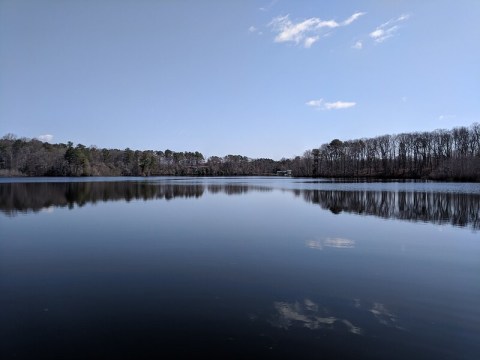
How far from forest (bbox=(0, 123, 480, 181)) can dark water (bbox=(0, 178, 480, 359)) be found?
62.8 m

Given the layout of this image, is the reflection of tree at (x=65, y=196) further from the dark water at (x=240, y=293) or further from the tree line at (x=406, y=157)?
the tree line at (x=406, y=157)

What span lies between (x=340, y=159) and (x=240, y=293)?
117106 millimetres

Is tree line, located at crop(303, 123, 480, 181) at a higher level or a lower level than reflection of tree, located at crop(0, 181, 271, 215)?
higher

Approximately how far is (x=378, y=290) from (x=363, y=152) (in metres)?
111

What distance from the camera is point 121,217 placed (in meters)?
19.1

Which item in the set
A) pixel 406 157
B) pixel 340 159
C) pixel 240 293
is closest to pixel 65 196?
pixel 240 293

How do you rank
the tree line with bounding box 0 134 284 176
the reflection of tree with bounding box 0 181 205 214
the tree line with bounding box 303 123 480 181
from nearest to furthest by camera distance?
the reflection of tree with bounding box 0 181 205 214
the tree line with bounding box 303 123 480 181
the tree line with bounding box 0 134 284 176

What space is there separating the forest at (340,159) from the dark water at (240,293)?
206ft

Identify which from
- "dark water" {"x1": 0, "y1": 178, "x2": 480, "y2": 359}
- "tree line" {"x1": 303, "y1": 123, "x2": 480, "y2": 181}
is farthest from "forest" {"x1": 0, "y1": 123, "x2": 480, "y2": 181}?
"dark water" {"x1": 0, "y1": 178, "x2": 480, "y2": 359}

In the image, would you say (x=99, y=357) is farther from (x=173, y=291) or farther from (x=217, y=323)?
(x=173, y=291)

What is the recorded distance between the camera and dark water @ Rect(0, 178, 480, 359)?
513 cm

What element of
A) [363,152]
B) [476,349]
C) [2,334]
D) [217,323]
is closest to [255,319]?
[217,323]

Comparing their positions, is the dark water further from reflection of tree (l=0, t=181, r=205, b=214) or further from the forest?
the forest

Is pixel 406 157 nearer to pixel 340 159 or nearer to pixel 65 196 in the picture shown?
pixel 340 159
